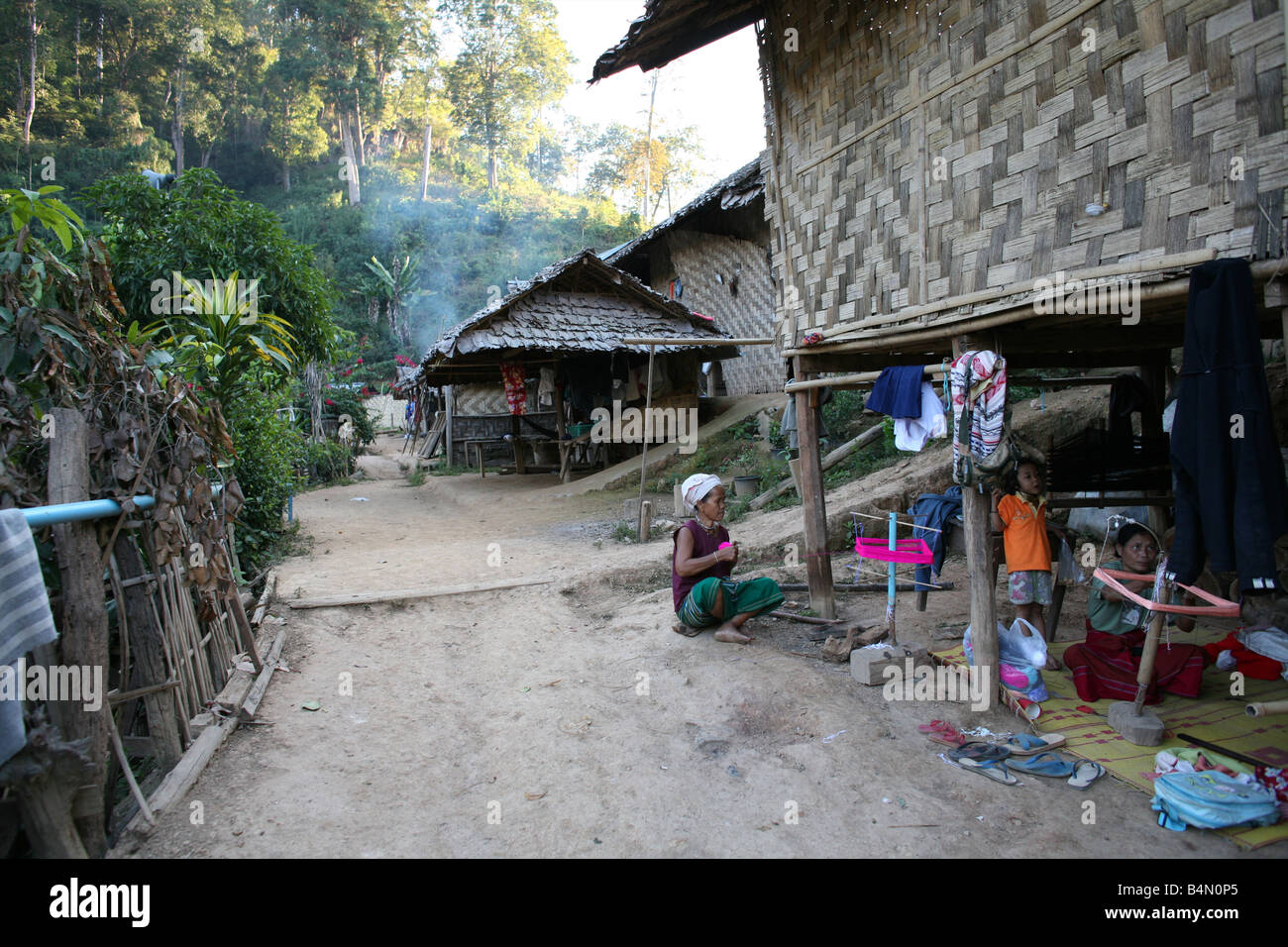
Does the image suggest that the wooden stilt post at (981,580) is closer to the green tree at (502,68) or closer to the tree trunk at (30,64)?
the tree trunk at (30,64)

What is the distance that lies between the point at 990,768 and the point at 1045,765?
9.7 inches

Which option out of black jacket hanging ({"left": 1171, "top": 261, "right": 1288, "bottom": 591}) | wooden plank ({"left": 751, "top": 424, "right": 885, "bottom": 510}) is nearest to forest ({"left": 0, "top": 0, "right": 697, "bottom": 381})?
wooden plank ({"left": 751, "top": 424, "right": 885, "bottom": 510})

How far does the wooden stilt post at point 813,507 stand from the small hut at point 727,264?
7.66 meters

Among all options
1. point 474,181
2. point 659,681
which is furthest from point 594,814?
point 474,181

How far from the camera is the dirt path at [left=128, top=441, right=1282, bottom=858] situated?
3084 millimetres

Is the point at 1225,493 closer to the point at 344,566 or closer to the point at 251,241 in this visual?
the point at 344,566

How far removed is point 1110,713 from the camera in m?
3.80

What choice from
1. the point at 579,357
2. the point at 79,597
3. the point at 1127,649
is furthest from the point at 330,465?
the point at 1127,649

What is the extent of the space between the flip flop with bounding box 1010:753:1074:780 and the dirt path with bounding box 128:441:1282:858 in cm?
7

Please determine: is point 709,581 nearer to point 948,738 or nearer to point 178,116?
point 948,738

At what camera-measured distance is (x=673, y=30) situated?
5.70m

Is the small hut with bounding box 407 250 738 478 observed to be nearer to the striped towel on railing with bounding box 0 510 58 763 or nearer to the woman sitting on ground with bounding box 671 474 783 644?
the woman sitting on ground with bounding box 671 474 783 644

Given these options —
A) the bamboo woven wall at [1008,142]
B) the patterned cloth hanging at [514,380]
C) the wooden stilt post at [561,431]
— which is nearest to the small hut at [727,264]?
the wooden stilt post at [561,431]

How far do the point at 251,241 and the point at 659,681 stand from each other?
6.98 m
